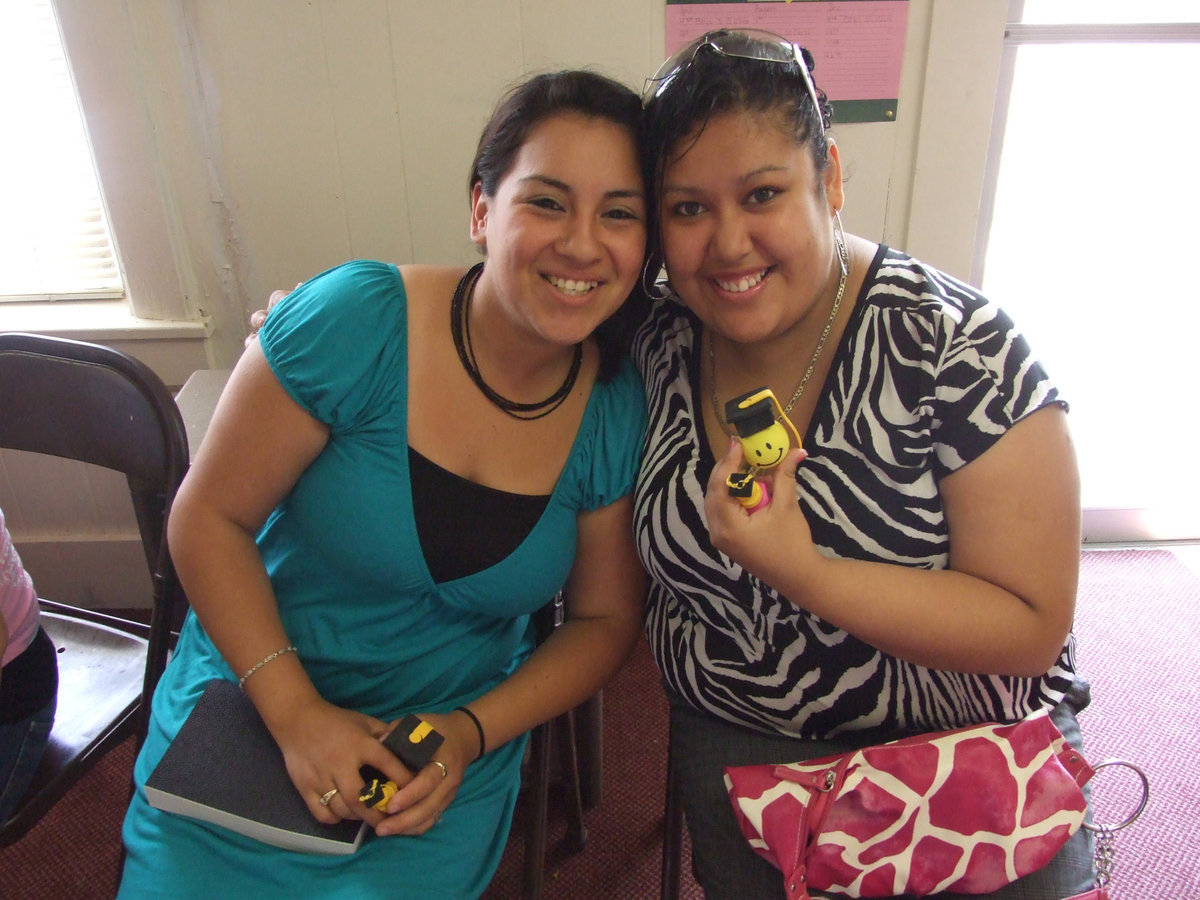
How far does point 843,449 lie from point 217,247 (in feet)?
4.88

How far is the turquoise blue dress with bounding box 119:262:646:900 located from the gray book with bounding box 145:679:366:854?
0.10 ft

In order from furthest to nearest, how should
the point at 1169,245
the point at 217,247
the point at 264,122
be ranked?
the point at 1169,245 < the point at 217,247 < the point at 264,122

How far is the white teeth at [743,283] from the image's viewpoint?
2.98 feet

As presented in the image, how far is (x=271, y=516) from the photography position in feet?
3.57

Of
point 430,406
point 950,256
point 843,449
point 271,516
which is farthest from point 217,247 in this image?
point 950,256

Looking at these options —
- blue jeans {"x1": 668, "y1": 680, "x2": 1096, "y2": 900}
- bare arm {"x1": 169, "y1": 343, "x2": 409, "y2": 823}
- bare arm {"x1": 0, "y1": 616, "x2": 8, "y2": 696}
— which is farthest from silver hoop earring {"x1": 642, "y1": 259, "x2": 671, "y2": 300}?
bare arm {"x1": 0, "y1": 616, "x2": 8, "y2": 696}

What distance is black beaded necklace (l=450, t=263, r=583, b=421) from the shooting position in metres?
1.03

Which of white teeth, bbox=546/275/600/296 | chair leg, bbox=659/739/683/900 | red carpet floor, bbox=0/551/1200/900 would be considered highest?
white teeth, bbox=546/275/600/296

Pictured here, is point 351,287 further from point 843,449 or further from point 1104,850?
point 1104,850

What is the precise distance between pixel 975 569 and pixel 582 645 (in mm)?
518

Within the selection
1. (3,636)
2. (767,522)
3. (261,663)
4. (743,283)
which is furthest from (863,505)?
(3,636)

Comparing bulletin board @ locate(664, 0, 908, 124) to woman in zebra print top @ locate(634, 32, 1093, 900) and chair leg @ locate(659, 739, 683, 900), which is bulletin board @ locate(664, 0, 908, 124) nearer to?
woman in zebra print top @ locate(634, 32, 1093, 900)

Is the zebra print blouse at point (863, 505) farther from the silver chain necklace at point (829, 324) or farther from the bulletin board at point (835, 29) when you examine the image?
the bulletin board at point (835, 29)

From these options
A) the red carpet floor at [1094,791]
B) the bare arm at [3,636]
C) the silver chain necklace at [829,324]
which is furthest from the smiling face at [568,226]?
the red carpet floor at [1094,791]
